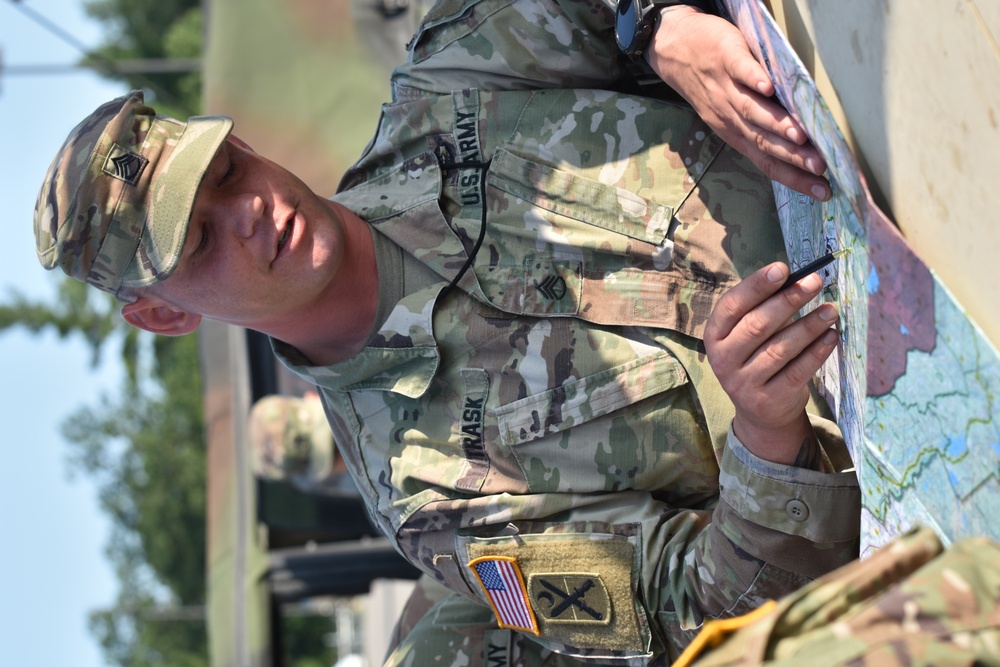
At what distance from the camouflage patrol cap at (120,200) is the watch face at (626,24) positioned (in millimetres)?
713

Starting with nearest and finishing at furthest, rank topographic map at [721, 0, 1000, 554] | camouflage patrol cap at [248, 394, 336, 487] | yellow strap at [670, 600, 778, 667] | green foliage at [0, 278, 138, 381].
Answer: yellow strap at [670, 600, 778, 667] < topographic map at [721, 0, 1000, 554] < camouflage patrol cap at [248, 394, 336, 487] < green foliage at [0, 278, 138, 381]

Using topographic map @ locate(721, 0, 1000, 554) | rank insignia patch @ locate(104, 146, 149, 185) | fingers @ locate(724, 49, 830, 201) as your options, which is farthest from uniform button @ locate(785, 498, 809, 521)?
rank insignia patch @ locate(104, 146, 149, 185)

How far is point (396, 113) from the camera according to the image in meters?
1.96

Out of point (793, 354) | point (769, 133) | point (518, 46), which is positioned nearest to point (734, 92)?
point (769, 133)

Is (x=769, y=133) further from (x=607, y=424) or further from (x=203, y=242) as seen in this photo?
(x=203, y=242)

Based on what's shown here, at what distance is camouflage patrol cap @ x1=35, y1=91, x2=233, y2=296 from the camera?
1.76 meters

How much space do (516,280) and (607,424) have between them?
0.99 ft

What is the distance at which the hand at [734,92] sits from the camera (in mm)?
1312

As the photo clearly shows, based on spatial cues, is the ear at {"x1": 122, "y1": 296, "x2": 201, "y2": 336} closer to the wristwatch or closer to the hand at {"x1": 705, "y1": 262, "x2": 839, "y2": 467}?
the wristwatch

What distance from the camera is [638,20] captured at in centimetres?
158

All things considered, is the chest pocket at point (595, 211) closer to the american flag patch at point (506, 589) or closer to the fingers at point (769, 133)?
the fingers at point (769, 133)

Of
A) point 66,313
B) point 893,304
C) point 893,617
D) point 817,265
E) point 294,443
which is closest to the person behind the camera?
point 893,617

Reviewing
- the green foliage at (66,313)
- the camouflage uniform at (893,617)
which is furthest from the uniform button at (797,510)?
the green foliage at (66,313)

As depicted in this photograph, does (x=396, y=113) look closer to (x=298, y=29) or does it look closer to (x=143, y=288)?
(x=143, y=288)
